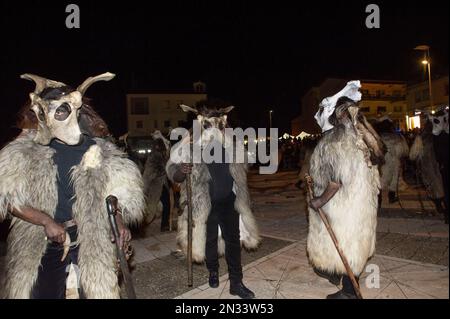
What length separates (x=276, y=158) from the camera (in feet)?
78.7

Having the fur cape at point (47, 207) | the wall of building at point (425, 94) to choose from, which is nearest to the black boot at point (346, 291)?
the fur cape at point (47, 207)

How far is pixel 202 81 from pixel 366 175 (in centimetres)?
5081

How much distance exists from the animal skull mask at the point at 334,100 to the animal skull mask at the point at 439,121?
4129 millimetres

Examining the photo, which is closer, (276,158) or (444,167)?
(444,167)

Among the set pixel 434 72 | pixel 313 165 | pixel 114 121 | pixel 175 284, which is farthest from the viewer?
pixel 114 121

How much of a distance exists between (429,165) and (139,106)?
4725 cm

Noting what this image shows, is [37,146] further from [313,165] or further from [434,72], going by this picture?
[434,72]

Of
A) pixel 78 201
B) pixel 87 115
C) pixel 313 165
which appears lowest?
pixel 78 201

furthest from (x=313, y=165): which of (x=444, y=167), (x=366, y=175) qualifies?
(x=444, y=167)

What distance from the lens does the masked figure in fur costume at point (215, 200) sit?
4.13 m

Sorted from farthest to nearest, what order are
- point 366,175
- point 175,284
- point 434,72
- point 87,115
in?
point 434,72 → point 175,284 → point 366,175 → point 87,115

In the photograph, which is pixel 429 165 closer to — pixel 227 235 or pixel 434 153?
pixel 434 153

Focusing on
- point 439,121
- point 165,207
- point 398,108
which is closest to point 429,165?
point 439,121

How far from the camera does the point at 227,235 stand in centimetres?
415
